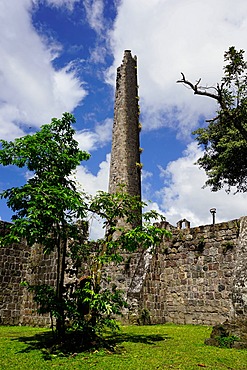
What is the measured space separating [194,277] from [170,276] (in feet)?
3.48

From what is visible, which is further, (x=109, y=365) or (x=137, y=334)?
(x=137, y=334)

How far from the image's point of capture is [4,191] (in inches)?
276

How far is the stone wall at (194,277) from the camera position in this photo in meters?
11.6

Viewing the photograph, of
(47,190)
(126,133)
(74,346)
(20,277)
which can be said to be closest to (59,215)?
(47,190)

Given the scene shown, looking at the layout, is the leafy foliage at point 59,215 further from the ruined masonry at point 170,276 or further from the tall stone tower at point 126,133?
the tall stone tower at point 126,133

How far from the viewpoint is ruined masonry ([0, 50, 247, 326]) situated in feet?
38.0

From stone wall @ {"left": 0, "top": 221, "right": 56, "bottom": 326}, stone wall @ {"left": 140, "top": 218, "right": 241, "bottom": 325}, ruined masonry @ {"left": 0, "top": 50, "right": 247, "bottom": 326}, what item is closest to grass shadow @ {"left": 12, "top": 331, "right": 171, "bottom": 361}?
ruined masonry @ {"left": 0, "top": 50, "right": 247, "bottom": 326}

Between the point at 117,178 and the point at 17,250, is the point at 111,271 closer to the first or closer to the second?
the point at 17,250

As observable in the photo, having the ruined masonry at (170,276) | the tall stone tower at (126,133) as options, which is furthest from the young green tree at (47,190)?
the tall stone tower at (126,133)

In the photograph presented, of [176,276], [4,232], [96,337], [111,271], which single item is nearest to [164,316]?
Answer: [176,276]

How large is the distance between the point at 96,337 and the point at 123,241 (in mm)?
2134

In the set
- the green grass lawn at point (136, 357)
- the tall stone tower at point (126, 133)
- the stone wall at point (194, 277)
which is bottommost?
the green grass lawn at point (136, 357)

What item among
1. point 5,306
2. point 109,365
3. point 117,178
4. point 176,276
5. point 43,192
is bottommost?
point 109,365

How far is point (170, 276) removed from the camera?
42.9 ft
